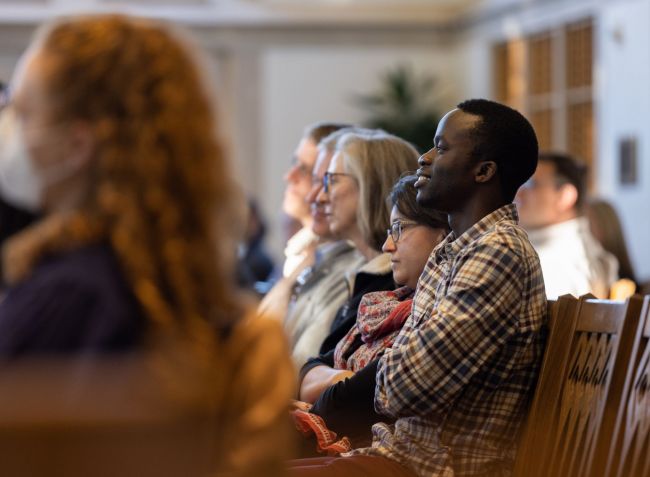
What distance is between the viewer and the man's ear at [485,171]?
2.64 meters

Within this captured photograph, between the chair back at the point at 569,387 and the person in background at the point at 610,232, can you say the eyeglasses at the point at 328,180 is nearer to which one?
the chair back at the point at 569,387

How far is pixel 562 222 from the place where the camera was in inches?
211

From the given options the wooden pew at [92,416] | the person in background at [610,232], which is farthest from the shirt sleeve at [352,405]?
the person in background at [610,232]

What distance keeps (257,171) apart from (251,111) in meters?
0.76

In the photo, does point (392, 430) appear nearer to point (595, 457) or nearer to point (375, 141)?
point (595, 457)

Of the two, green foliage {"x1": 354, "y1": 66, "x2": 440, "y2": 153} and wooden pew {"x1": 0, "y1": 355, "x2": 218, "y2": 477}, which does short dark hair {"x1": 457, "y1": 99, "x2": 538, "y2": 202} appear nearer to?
wooden pew {"x1": 0, "y1": 355, "x2": 218, "y2": 477}

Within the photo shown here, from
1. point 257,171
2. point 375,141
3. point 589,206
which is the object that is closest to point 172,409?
point 375,141

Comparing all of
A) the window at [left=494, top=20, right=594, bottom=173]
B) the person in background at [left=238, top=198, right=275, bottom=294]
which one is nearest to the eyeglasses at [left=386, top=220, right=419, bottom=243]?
the person in background at [left=238, top=198, right=275, bottom=294]

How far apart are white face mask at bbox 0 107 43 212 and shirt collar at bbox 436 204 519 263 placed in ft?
4.07

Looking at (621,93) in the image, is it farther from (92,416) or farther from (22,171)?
(92,416)

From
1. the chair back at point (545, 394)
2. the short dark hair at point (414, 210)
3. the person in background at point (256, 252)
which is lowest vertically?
the person in background at point (256, 252)

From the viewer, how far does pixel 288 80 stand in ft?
48.2

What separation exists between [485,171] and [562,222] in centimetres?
282

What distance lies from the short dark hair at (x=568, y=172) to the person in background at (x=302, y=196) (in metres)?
1.39
